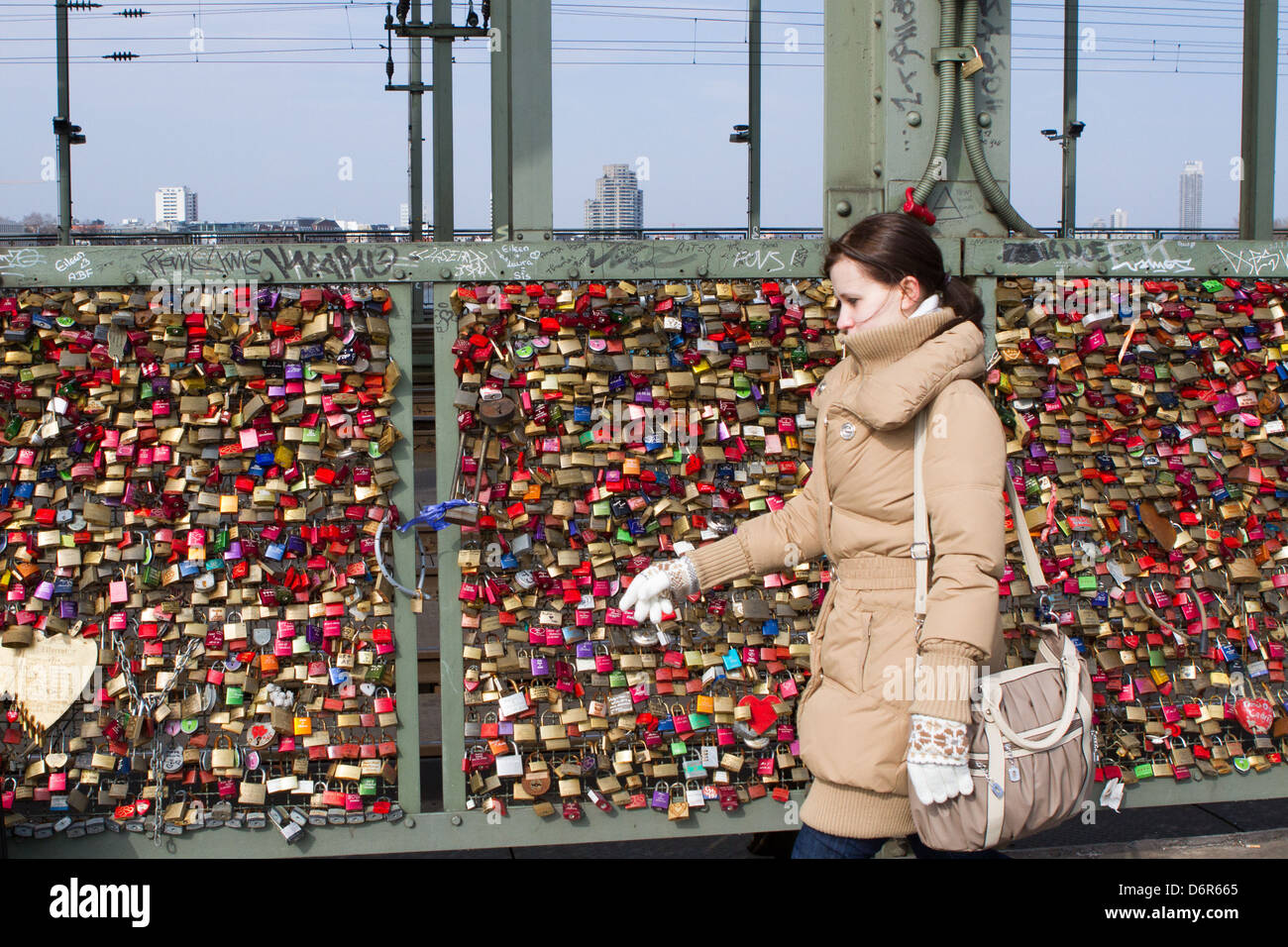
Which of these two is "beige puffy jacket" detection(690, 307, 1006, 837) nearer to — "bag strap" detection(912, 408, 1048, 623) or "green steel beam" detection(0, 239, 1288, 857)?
"bag strap" detection(912, 408, 1048, 623)

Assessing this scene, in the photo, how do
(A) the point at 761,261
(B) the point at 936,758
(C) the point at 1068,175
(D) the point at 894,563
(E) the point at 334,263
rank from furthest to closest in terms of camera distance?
(C) the point at 1068,175 → (A) the point at 761,261 → (E) the point at 334,263 → (D) the point at 894,563 → (B) the point at 936,758

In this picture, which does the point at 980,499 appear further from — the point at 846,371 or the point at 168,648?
the point at 168,648

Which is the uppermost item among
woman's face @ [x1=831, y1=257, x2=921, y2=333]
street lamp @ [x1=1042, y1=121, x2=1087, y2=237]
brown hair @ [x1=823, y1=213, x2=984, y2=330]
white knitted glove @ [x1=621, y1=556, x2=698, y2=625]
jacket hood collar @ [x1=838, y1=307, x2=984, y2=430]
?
street lamp @ [x1=1042, y1=121, x2=1087, y2=237]

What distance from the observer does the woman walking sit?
2.41 metres

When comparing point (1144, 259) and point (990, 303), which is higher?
point (1144, 259)

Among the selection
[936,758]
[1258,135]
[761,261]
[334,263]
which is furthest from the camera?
[1258,135]

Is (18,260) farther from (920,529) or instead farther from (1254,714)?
(1254,714)

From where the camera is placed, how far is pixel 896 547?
265cm

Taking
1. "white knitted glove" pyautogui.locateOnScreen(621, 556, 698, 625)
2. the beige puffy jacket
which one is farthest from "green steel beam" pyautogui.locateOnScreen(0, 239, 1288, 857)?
the beige puffy jacket

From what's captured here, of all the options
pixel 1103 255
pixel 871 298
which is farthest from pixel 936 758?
pixel 1103 255

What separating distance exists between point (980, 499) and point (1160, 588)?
2.23 meters

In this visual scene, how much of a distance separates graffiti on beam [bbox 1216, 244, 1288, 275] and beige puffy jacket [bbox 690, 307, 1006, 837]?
2.18m

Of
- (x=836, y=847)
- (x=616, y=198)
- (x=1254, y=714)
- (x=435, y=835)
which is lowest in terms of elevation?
(x=435, y=835)

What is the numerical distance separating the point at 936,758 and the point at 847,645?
0.36 metres
